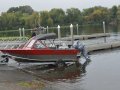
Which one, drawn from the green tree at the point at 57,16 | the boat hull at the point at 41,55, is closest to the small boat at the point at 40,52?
the boat hull at the point at 41,55

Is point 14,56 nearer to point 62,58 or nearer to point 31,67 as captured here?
point 31,67

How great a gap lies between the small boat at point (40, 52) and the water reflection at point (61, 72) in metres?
0.61

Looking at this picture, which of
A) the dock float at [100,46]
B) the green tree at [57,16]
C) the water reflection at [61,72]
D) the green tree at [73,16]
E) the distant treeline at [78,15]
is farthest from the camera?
the green tree at [73,16]

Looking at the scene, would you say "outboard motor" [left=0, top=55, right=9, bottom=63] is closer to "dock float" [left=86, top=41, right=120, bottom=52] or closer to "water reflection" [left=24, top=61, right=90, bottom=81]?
"water reflection" [left=24, top=61, right=90, bottom=81]

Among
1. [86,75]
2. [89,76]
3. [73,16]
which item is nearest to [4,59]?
[86,75]

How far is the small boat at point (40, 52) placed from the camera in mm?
22109

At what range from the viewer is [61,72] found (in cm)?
2138

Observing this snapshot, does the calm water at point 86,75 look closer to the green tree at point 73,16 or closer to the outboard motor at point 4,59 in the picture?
the outboard motor at point 4,59

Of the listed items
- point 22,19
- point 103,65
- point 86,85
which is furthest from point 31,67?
point 22,19

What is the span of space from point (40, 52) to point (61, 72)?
191cm

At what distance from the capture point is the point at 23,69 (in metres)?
21.8

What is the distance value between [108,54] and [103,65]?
646 centimetres

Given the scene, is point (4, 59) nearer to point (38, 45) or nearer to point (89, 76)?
point (38, 45)

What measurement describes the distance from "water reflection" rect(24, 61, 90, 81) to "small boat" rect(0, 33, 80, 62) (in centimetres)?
61
